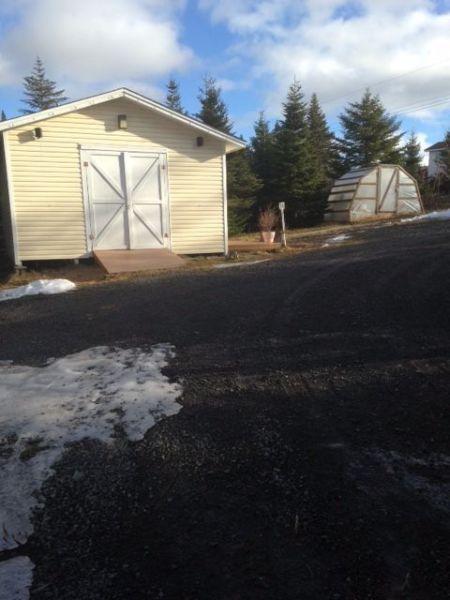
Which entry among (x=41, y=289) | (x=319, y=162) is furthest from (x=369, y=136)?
(x=41, y=289)

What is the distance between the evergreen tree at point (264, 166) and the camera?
982 inches

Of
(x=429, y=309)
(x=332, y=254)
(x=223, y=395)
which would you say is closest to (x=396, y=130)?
(x=332, y=254)

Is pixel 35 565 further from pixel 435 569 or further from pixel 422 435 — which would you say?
pixel 422 435

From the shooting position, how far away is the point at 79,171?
10438mm

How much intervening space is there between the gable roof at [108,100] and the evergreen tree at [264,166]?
12.7m

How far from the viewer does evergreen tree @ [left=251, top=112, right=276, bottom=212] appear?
2495 cm

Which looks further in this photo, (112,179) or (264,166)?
(264,166)

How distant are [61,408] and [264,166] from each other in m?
24.0

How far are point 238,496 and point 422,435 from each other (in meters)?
1.21

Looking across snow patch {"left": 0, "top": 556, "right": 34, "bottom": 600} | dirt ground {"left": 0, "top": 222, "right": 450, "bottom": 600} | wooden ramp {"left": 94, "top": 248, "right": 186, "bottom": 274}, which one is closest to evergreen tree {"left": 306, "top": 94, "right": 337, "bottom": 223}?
wooden ramp {"left": 94, "top": 248, "right": 186, "bottom": 274}

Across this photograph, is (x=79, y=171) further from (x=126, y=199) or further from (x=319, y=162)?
(x=319, y=162)

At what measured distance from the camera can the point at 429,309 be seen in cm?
525

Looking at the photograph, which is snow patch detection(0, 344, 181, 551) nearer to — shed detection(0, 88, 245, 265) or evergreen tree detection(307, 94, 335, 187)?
shed detection(0, 88, 245, 265)

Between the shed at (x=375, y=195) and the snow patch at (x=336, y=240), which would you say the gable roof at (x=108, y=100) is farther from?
the shed at (x=375, y=195)
